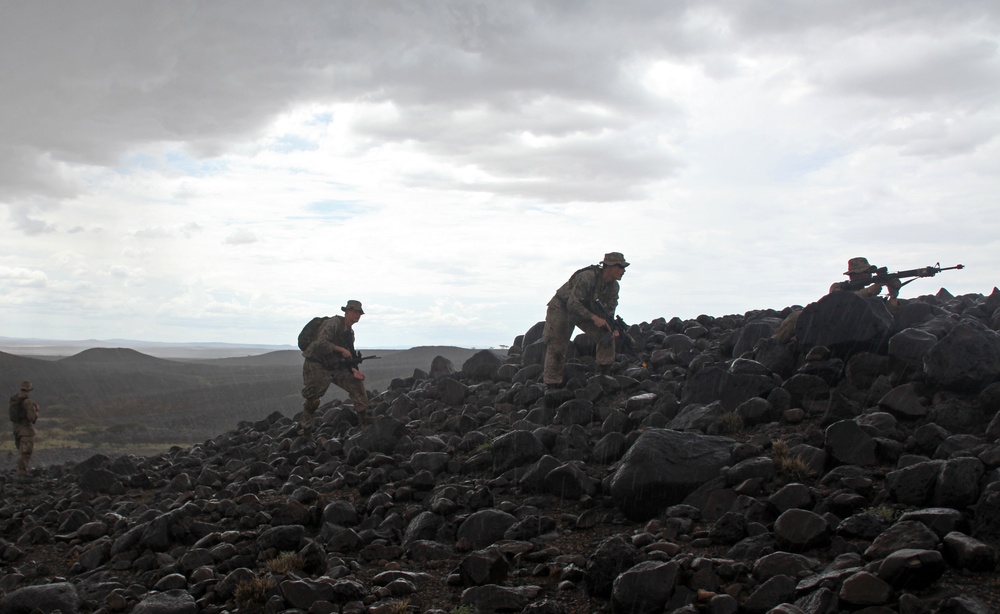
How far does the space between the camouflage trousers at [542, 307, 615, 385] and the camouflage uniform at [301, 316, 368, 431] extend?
3.64 meters

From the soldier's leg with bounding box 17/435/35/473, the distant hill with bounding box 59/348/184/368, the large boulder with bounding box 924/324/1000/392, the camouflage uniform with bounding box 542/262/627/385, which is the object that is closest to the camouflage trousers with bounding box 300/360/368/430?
the camouflage uniform with bounding box 542/262/627/385

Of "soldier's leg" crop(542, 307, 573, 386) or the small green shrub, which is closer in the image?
the small green shrub

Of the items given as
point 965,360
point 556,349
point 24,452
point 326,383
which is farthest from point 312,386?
point 965,360

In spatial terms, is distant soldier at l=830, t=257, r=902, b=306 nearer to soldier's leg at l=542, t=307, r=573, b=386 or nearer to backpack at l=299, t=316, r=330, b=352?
soldier's leg at l=542, t=307, r=573, b=386

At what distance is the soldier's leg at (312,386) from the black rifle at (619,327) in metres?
5.39

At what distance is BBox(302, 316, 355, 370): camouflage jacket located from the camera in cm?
1488

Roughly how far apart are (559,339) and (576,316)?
0.53 m

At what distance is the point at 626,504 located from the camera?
869 cm

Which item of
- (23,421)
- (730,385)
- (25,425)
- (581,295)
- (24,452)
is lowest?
(24,452)

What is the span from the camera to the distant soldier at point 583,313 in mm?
14297

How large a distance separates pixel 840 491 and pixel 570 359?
8.88 meters

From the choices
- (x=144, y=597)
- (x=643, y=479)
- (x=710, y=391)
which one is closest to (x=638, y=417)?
(x=710, y=391)

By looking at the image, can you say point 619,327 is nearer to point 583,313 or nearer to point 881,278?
point 583,313

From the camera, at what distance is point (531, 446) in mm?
10945
